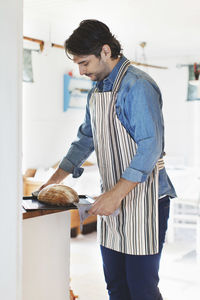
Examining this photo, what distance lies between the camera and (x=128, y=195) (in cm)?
158

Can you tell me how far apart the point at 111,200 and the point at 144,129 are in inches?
10.7

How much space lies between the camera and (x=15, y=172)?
3.91ft

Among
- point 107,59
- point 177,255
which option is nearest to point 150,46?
point 177,255

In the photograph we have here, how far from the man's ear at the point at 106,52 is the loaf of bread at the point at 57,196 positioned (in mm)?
527

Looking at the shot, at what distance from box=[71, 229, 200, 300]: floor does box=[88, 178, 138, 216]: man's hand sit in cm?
150

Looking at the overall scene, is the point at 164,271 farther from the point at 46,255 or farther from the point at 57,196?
the point at 57,196

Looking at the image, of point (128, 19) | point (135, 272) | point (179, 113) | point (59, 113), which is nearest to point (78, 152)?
point (135, 272)

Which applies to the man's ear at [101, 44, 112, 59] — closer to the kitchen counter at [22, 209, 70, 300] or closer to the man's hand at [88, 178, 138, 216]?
the man's hand at [88, 178, 138, 216]

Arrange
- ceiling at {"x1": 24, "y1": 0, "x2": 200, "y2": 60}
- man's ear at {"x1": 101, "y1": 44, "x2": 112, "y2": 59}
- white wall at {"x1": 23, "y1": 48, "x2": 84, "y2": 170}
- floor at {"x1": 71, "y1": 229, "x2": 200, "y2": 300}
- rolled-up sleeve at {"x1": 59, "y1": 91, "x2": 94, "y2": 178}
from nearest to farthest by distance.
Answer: man's ear at {"x1": 101, "y1": 44, "x2": 112, "y2": 59}, rolled-up sleeve at {"x1": 59, "y1": 91, "x2": 94, "y2": 178}, floor at {"x1": 71, "y1": 229, "x2": 200, "y2": 300}, ceiling at {"x1": 24, "y1": 0, "x2": 200, "y2": 60}, white wall at {"x1": 23, "y1": 48, "x2": 84, "y2": 170}

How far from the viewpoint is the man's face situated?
1559mm

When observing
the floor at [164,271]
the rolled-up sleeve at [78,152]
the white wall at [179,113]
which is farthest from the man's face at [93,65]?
the white wall at [179,113]

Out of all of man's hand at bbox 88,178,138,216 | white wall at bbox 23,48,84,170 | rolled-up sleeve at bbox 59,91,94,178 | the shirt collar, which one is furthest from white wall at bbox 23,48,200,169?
man's hand at bbox 88,178,138,216

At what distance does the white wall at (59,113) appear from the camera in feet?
15.1

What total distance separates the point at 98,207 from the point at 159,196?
11.1 inches
